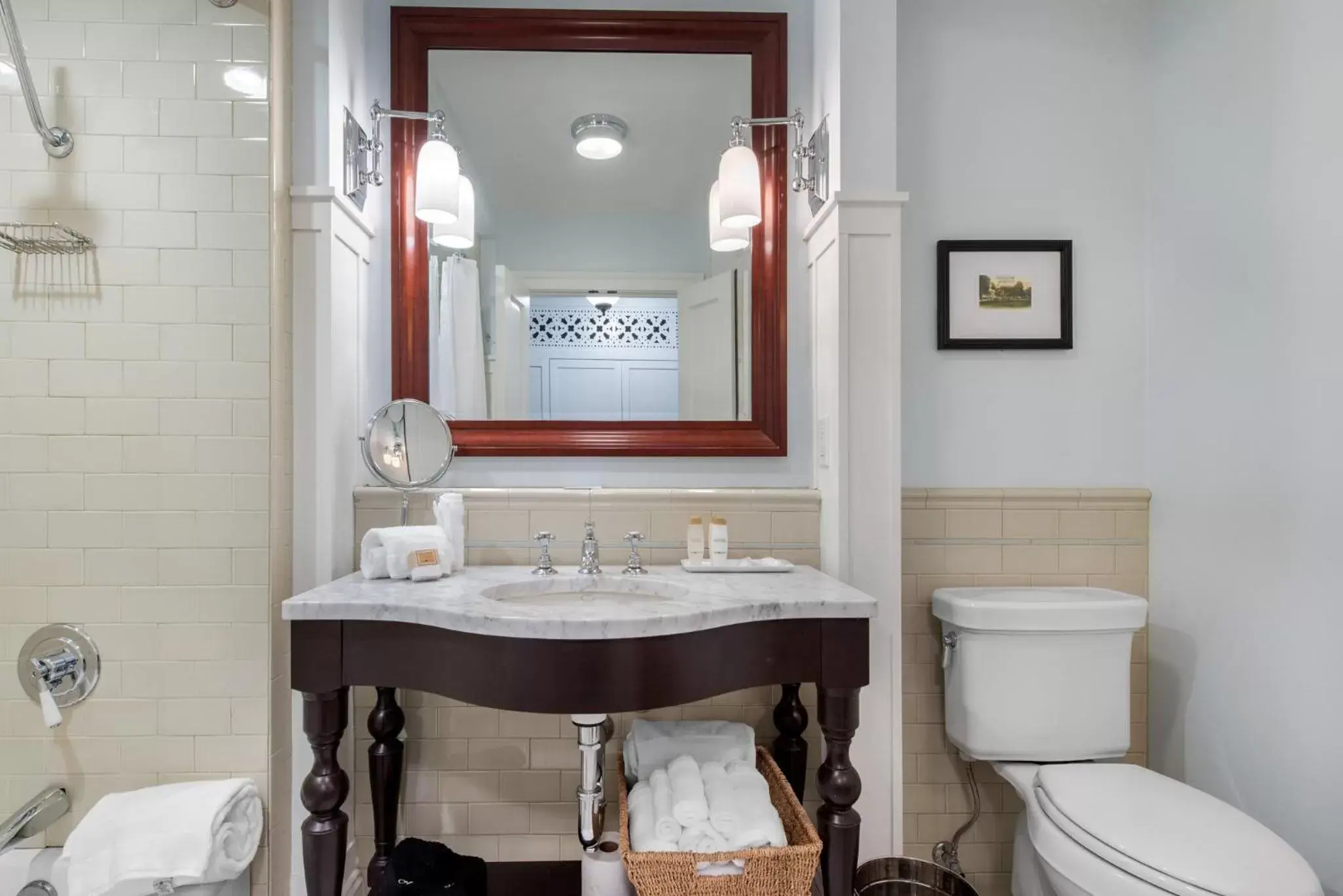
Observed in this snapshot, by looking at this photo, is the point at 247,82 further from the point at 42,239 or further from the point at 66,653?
the point at 66,653

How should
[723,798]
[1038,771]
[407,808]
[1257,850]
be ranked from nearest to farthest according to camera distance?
[1257,850], [723,798], [1038,771], [407,808]

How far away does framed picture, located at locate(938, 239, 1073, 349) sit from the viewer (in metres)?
1.88

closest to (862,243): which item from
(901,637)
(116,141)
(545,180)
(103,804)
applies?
(545,180)

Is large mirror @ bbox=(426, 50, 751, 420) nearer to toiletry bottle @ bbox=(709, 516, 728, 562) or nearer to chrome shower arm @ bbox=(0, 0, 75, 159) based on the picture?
toiletry bottle @ bbox=(709, 516, 728, 562)

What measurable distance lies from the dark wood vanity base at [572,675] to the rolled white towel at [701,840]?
20 cm

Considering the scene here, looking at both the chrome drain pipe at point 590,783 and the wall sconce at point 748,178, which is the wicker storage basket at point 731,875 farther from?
the wall sconce at point 748,178

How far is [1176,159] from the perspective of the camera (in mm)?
1809

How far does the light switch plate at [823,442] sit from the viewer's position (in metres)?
1.70

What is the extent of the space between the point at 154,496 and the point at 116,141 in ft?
2.59

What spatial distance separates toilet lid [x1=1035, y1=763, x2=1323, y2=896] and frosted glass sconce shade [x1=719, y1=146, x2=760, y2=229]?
141cm

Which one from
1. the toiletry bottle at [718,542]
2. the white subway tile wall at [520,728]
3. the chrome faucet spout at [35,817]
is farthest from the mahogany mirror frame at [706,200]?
the chrome faucet spout at [35,817]

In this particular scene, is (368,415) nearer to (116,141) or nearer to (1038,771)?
(116,141)

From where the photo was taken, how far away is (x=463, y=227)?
1.83 m

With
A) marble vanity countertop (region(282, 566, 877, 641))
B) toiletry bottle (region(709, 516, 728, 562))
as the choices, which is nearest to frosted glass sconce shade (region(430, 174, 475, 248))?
marble vanity countertop (region(282, 566, 877, 641))
